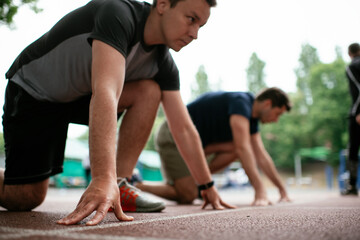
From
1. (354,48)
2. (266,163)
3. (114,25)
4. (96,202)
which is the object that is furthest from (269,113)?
(96,202)

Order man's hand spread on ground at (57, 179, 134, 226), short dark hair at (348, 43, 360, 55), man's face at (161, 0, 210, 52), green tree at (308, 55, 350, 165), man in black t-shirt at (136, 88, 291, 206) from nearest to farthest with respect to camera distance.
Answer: man's hand spread on ground at (57, 179, 134, 226), man's face at (161, 0, 210, 52), man in black t-shirt at (136, 88, 291, 206), short dark hair at (348, 43, 360, 55), green tree at (308, 55, 350, 165)

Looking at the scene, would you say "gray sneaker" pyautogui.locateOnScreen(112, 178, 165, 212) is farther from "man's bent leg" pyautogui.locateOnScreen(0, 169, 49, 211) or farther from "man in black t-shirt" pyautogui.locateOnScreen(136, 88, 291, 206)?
"man in black t-shirt" pyautogui.locateOnScreen(136, 88, 291, 206)

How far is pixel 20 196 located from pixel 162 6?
4.59 feet

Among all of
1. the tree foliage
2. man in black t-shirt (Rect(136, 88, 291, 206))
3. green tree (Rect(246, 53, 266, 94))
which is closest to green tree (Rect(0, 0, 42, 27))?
man in black t-shirt (Rect(136, 88, 291, 206))

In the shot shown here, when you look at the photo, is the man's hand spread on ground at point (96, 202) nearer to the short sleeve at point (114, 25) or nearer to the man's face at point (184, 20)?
the short sleeve at point (114, 25)

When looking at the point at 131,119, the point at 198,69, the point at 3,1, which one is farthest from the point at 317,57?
the point at 131,119

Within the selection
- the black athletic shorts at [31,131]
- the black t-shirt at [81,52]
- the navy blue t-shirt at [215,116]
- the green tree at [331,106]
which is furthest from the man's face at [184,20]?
the green tree at [331,106]

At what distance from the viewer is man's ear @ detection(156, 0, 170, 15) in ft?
5.86

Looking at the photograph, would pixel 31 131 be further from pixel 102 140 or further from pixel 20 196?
pixel 102 140

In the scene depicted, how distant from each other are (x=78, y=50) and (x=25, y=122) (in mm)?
589

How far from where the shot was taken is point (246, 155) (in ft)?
10.5

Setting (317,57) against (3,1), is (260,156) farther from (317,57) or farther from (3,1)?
(317,57)

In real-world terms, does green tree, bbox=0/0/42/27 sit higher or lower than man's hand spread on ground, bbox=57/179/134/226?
higher

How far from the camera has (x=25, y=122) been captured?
6.88ft
